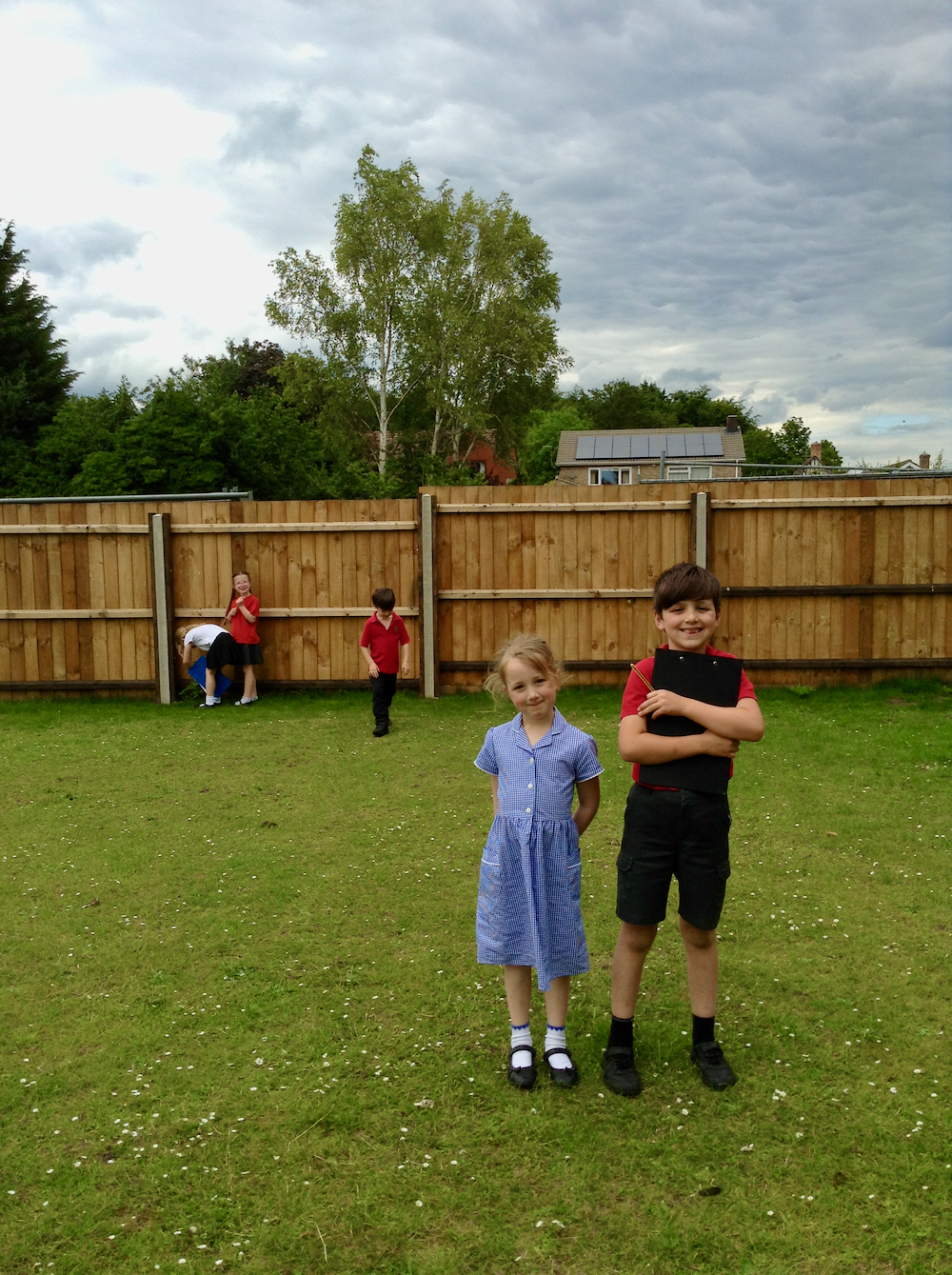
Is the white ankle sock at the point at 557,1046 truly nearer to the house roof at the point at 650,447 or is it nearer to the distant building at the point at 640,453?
the distant building at the point at 640,453

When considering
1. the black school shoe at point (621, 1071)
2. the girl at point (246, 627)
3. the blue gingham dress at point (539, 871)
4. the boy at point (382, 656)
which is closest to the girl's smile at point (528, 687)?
the blue gingham dress at point (539, 871)

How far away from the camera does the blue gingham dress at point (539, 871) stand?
355 cm

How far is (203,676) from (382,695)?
297 cm

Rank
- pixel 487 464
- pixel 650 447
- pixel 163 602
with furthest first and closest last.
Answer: pixel 487 464
pixel 650 447
pixel 163 602

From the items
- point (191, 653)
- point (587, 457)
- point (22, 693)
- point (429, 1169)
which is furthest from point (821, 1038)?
point (587, 457)

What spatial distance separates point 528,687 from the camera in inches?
141

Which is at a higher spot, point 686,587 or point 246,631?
point 686,587

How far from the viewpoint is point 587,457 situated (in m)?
44.4

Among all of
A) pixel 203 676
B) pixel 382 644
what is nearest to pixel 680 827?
pixel 382 644

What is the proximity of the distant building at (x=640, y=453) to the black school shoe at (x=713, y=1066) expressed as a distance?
37.3m

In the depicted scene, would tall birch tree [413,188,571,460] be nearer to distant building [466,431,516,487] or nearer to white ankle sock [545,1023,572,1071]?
distant building [466,431,516,487]

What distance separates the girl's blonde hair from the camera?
358cm

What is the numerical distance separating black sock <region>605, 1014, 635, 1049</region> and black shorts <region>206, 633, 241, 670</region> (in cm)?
869

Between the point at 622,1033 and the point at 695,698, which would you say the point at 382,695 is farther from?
the point at 695,698
